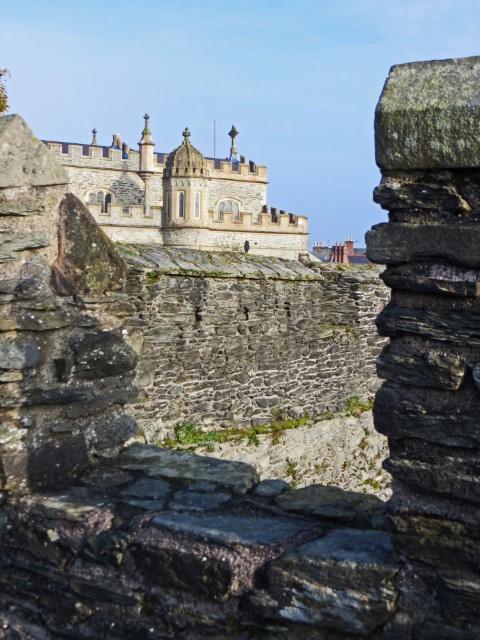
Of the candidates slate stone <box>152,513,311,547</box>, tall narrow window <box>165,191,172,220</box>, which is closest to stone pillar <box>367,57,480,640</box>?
slate stone <box>152,513,311,547</box>

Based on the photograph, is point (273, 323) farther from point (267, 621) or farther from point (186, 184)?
point (186, 184)

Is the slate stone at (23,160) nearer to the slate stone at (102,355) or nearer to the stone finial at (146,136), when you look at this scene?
the slate stone at (102,355)

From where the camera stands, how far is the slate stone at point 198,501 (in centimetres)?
328

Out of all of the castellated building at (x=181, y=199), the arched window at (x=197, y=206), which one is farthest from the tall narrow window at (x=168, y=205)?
the arched window at (x=197, y=206)

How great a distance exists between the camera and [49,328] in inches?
142

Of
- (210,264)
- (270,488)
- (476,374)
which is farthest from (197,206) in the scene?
(476,374)

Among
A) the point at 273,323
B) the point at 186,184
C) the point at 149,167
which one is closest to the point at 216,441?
the point at 273,323

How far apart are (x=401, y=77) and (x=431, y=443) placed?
1142 millimetres

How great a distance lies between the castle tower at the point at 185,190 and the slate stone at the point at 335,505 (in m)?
41.2

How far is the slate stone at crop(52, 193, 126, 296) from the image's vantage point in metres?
3.70

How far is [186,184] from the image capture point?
44594 millimetres

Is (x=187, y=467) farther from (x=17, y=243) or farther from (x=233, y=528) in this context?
(x=17, y=243)

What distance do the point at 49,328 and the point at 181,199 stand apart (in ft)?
136

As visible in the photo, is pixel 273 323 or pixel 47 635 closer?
pixel 47 635
